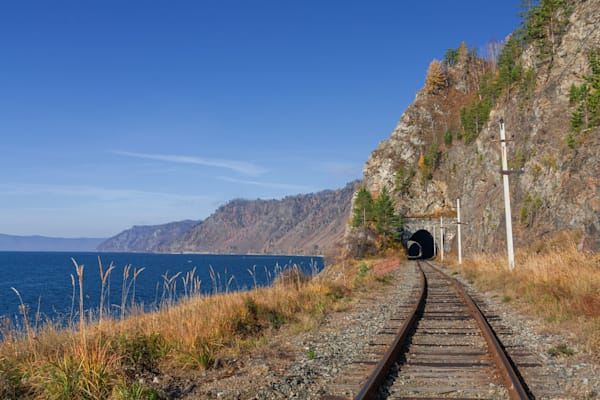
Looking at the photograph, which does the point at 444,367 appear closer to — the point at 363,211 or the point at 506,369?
the point at 506,369

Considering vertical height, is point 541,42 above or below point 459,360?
above

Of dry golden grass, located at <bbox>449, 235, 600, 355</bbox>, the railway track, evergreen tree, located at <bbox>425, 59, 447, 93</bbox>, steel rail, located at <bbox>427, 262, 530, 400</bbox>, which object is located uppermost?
evergreen tree, located at <bbox>425, 59, 447, 93</bbox>

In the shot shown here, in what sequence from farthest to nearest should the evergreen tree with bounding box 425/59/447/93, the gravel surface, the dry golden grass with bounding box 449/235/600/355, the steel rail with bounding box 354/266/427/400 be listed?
the evergreen tree with bounding box 425/59/447/93 → the dry golden grass with bounding box 449/235/600/355 → the gravel surface → the steel rail with bounding box 354/266/427/400

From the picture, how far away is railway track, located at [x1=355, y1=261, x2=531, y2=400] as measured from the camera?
5.41 meters

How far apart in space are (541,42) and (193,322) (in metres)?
52.8

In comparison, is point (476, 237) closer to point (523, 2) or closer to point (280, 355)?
point (523, 2)

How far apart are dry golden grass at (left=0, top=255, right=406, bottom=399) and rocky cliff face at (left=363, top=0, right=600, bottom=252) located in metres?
19.7

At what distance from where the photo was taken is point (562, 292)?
1155 centimetres

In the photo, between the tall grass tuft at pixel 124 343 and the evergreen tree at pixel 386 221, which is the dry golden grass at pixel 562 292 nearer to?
the tall grass tuft at pixel 124 343

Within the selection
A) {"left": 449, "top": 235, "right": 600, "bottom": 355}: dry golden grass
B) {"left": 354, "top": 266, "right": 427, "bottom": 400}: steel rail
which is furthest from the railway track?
{"left": 449, "top": 235, "right": 600, "bottom": 355}: dry golden grass

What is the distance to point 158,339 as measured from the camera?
768 centimetres

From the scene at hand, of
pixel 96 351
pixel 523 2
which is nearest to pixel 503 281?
pixel 96 351

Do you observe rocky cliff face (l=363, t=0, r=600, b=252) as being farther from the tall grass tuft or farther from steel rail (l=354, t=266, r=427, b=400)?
the tall grass tuft

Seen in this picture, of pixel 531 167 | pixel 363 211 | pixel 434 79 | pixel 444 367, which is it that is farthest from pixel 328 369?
pixel 434 79
